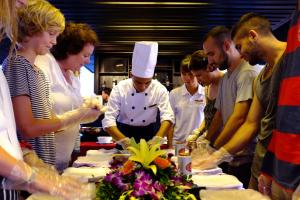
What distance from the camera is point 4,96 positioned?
40.0 inches

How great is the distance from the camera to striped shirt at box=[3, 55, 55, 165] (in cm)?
140

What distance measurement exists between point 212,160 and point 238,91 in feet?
1.46

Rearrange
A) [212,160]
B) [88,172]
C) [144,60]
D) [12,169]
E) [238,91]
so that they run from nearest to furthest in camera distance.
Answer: [12,169]
[88,172]
[212,160]
[238,91]
[144,60]

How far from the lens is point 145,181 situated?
118 centimetres

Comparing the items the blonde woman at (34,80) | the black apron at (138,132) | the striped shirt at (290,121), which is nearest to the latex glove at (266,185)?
the striped shirt at (290,121)

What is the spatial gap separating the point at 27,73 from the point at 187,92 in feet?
8.28

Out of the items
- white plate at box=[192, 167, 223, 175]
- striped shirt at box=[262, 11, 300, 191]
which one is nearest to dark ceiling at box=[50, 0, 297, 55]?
white plate at box=[192, 167, 223, 175]

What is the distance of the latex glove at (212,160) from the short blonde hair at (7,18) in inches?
46.2

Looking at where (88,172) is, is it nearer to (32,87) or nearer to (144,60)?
(32,87)

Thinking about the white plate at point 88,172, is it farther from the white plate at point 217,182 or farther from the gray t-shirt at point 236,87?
the gray t-shirt at point 236,87

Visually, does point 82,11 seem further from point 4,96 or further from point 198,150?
point 4,96

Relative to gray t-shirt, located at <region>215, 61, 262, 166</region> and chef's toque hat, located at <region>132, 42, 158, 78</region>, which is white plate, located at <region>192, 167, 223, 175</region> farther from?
chef's toque hat, located at <region>132, 42, 158, 78</region>

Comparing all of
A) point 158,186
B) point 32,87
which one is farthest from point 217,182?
point 32,87

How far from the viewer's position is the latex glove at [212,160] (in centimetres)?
190
